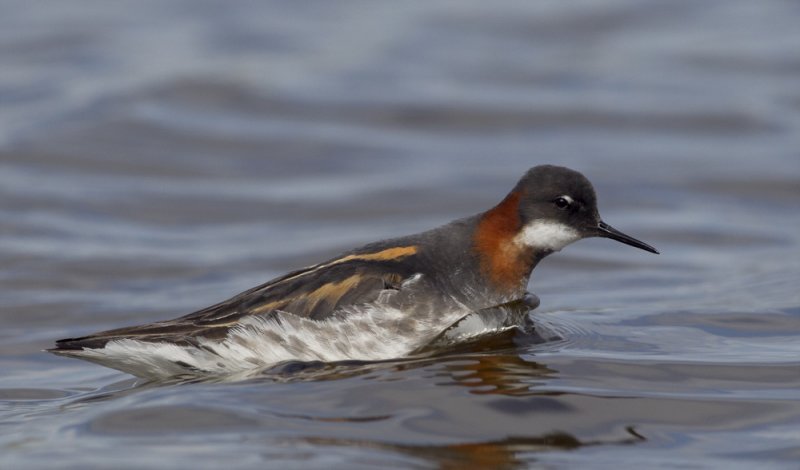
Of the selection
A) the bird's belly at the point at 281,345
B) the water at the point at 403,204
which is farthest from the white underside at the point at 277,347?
the water at the point at 403,204

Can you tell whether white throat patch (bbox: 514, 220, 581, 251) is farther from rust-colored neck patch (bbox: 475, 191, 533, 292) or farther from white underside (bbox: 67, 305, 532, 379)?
white underside (bbox: 67, 305, 532, 379)

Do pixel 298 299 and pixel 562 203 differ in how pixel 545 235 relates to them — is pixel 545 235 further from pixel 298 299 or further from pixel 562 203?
pixel 298 299

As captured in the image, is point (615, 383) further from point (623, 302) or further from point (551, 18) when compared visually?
point (551, 18)

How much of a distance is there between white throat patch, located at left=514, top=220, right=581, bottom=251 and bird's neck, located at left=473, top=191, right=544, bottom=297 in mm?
33

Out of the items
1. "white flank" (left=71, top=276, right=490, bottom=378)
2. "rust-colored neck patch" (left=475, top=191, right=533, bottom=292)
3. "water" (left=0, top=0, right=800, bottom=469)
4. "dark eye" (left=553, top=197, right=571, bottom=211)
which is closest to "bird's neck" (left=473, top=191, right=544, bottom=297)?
"rust-colored neck patch" (left=475, top=191, right=533, bottom=292)

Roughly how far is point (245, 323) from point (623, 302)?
3.40 metres

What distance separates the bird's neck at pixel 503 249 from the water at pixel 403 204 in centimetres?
44

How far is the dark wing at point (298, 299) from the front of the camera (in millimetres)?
6945

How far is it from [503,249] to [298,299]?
4.22 ft

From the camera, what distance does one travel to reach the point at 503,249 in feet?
24.5

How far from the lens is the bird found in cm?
694

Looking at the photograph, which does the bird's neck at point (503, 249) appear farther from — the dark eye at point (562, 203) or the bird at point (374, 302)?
the dark eye at point (562, 203)

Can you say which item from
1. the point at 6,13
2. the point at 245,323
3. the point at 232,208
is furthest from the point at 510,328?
the point at 6,13

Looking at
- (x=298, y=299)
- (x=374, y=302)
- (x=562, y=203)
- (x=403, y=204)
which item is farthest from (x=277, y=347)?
(x=403, y=204)
